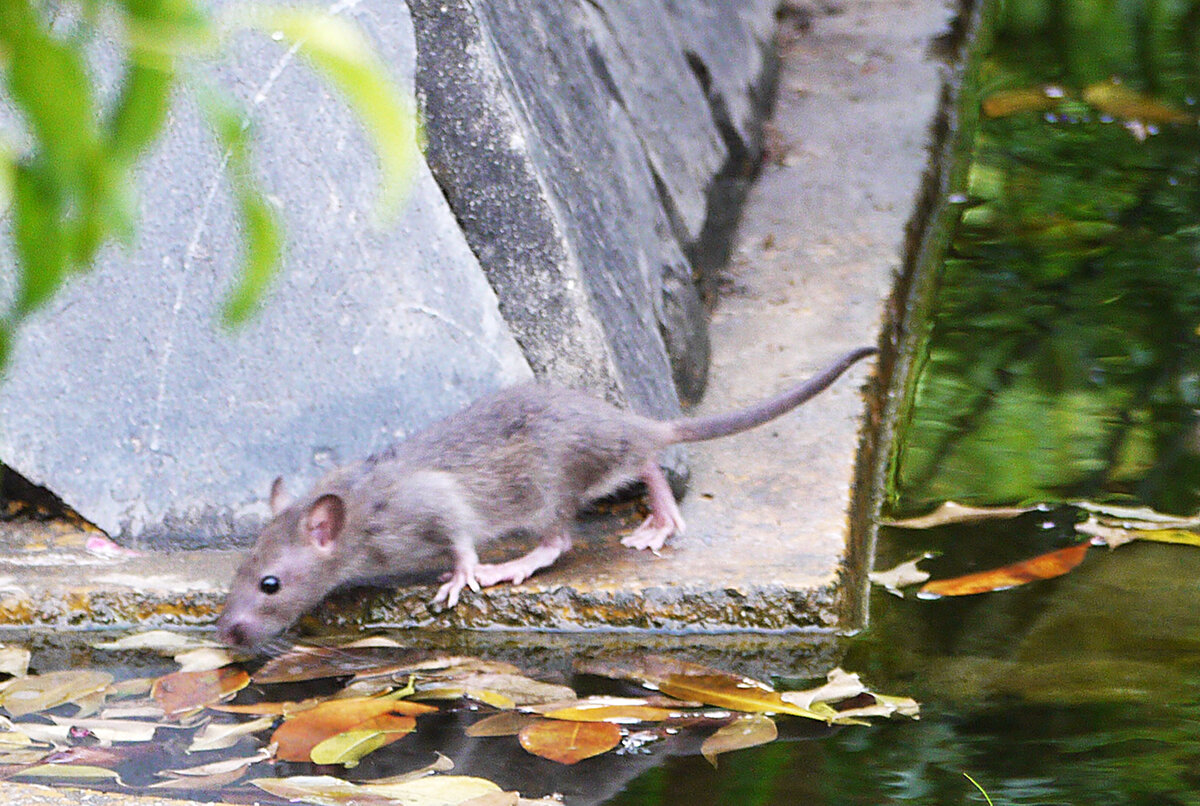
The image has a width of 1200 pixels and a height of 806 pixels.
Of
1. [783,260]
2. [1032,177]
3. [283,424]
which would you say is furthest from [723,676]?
[1032,177]

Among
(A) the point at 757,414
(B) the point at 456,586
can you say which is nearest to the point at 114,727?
(B) the point at 456,586

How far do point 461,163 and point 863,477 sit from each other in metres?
1.32

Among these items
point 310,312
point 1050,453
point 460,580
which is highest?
point 310,312

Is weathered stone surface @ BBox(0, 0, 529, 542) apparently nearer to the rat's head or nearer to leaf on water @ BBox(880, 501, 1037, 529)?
the rat's head

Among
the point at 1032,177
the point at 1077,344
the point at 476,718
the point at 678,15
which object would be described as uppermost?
the point at 678,15

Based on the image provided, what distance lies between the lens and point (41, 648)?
10.4 ft

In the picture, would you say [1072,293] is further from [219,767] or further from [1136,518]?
[219,767]

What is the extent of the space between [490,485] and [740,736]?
112 centimetres

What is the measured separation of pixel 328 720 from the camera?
8.83 ft

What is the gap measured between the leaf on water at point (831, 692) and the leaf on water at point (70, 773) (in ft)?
4.12

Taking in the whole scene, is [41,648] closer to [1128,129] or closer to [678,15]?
A: [678,15]

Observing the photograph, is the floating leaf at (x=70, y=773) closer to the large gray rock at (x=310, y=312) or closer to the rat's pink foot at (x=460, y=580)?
the rat's pink foot at (x=460, y=580)

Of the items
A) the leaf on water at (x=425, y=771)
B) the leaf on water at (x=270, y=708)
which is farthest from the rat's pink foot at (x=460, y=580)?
the leaf on water at (x=425, y=771)

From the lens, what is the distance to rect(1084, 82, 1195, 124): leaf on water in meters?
5.85
